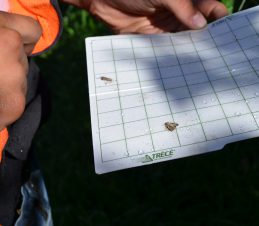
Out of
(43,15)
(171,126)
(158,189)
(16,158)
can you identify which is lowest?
(158,189)

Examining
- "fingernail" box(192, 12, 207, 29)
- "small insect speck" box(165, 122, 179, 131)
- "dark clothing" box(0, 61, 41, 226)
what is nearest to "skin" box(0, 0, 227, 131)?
"fingernail" box(192, 12, 207, 29)

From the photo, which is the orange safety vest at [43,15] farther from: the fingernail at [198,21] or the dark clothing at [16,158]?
the fingernail at [198,21]

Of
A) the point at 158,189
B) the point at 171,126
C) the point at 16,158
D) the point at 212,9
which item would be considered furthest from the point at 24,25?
the point at 158,189

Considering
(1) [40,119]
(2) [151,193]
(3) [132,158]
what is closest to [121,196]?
(2) [151,193]

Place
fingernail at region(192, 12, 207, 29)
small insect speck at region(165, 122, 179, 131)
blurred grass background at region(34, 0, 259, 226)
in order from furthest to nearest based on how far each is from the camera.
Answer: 1. blurred grass background at region(34, 0, 259, 226)
2. fingernail at region(192, 12, 207, 29)
3. small insect speck at region(165, 122, 179, 131)

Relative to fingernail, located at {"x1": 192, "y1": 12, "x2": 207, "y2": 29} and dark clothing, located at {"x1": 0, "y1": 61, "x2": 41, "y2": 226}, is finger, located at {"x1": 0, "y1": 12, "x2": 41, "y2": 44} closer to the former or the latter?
dark clothing, located at {"x1": 0, "y1": 61, "x2": 41, "y2": 226}

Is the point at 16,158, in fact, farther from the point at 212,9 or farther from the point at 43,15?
the point at 212,9
